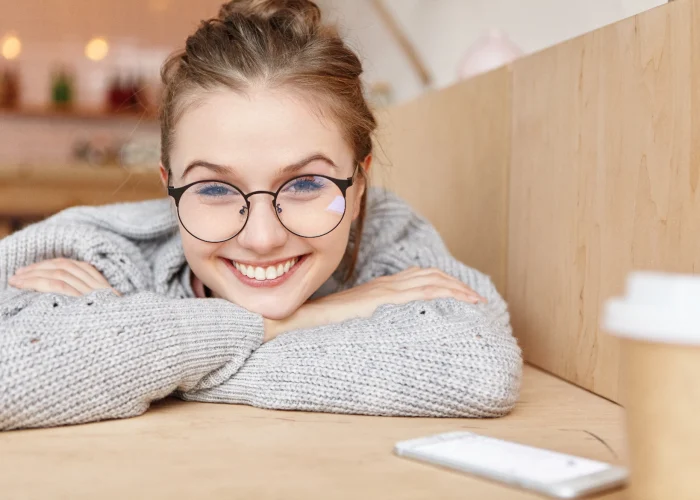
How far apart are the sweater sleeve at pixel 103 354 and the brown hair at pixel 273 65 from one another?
0.94 feet

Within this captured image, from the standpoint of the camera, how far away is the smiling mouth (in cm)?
108

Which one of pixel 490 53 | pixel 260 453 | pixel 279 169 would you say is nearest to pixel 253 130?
pixel 279 169

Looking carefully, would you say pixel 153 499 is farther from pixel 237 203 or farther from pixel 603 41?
pixel 603 41

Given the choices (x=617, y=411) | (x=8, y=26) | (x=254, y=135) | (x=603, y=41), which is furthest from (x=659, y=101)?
(x=8, y=26)

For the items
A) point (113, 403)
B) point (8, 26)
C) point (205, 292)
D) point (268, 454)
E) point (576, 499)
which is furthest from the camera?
point (8, 26)

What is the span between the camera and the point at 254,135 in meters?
1.01

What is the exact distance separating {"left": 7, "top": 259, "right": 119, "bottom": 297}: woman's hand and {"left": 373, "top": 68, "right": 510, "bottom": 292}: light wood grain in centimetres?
48

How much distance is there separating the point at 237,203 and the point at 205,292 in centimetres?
28

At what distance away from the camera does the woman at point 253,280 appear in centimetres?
88

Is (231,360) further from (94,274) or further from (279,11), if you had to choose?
(279,11)

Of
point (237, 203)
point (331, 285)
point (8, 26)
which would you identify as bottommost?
point (331, 285)

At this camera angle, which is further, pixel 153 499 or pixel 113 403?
pixel 113 403

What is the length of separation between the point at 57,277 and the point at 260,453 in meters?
0.52

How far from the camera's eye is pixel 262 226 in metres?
1.01
